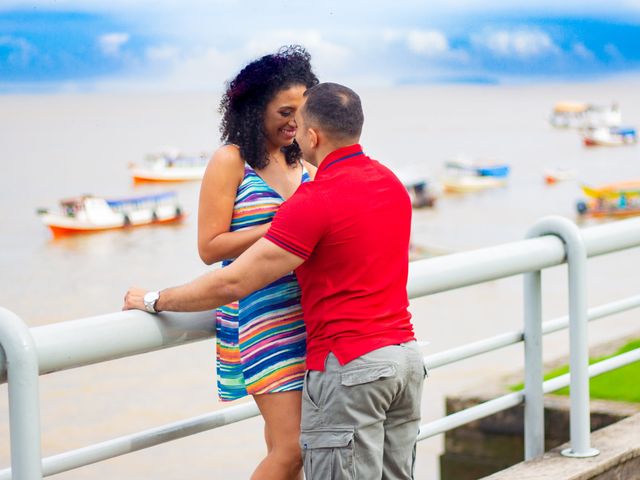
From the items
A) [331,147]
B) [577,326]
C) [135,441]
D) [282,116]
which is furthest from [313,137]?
[577,326]

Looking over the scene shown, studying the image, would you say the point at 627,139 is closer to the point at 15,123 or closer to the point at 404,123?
the point at 404,123

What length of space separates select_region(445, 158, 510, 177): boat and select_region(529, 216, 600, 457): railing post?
72772mm

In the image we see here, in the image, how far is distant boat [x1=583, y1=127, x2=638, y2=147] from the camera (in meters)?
96.3

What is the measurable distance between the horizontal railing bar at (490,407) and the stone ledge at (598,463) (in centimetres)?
18

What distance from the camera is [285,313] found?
2.53 metres

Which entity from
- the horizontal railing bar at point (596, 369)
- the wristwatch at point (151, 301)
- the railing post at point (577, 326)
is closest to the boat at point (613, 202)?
the horizontal railing bar at point (596, 369)

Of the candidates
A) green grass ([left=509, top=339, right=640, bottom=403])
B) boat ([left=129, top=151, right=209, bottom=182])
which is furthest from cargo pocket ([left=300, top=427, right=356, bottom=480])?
boat ([left=129, top=151, right=209, bottom=182])

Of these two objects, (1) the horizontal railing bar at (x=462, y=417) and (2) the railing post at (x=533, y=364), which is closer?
(1) the horizontal railing bar at (x=462, y=417)

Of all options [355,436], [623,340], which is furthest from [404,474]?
[623,340]

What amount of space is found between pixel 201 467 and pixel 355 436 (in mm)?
19845

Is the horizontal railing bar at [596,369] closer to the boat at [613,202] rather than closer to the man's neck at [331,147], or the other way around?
the man's neck at [331,147]

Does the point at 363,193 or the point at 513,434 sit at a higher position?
the point at 363,193

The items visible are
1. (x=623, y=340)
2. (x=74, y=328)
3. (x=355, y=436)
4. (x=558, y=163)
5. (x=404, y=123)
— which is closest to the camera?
(x=74, y=328)

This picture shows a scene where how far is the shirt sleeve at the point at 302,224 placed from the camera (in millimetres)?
2297
